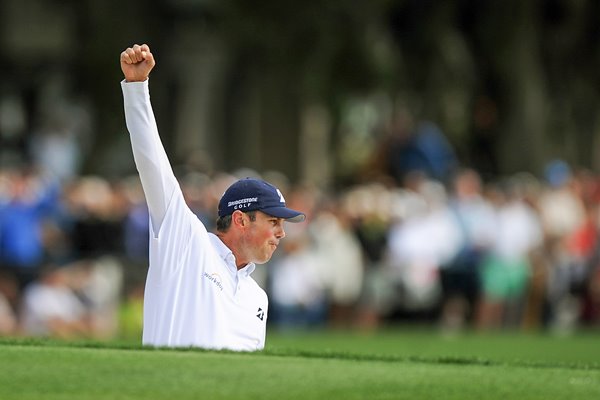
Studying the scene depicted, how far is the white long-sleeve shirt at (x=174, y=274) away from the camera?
25.4 feet

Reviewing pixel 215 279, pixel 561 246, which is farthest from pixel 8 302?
pixel 215 279

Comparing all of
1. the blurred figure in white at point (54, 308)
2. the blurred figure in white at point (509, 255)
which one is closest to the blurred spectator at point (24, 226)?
the blurred figure in white at point (54, 308)

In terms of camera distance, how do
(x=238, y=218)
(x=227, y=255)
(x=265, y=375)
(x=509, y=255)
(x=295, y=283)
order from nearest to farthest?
(x=265, y=375)
(x=227, y=255)
(x=238, y=218)
(x=295, y=283)
(x=509, y=255)

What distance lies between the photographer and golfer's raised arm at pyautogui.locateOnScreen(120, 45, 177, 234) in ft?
25.3

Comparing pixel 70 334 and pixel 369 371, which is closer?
pixel 369 371

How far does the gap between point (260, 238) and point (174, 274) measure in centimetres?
65

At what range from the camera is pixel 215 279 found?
7.88 m

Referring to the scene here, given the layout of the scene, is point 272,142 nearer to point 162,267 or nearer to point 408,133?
point 408,133

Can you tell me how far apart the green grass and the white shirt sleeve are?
0.75 m

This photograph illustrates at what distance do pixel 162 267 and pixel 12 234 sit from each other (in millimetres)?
12950

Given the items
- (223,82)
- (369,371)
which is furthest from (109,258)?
(369,371)

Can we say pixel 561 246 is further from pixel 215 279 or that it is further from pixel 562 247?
pixel 215 279

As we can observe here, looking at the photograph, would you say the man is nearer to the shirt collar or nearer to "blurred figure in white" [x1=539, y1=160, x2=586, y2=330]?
the shirt collar

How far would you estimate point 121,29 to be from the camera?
28.2 metres
